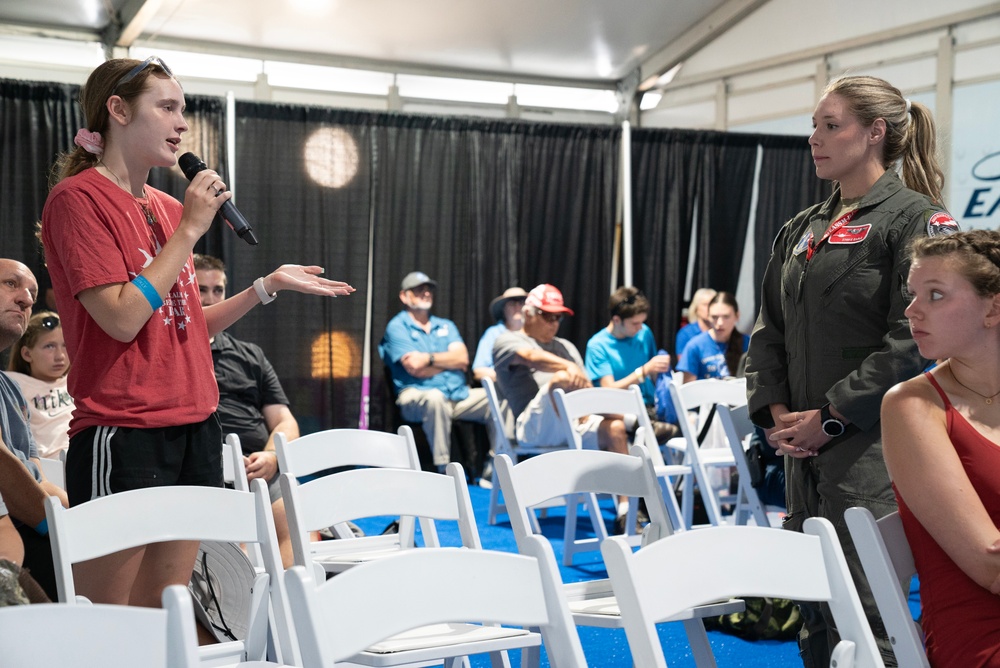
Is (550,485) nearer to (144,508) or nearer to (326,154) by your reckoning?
(144,508)

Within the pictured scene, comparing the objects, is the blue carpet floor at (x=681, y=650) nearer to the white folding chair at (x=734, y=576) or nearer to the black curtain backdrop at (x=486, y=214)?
the white folding chair at (x=734, y=576)

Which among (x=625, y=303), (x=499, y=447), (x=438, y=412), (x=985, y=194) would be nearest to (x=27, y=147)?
(x=438, y=412)

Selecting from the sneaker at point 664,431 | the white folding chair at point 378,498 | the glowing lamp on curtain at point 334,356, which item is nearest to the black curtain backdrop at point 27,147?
the glowing lamp on curtain at point 334,356

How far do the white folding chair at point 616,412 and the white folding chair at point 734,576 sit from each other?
2619 mm

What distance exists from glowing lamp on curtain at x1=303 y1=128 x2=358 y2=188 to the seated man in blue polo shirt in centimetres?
82

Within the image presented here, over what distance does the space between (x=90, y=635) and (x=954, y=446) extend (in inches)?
54.8

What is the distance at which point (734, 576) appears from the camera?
164 cm

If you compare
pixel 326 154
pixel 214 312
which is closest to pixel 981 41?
pixel 326 154

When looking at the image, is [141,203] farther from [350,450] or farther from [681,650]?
[681,650]

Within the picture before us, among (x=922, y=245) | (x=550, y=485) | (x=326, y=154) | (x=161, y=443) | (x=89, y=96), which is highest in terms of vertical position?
(x=326, y=154)

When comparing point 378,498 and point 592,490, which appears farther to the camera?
point 592,490

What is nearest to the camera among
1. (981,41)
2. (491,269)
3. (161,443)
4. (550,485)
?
(161,443)

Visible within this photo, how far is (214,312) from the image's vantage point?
2203 mm

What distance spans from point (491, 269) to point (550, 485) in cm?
481
